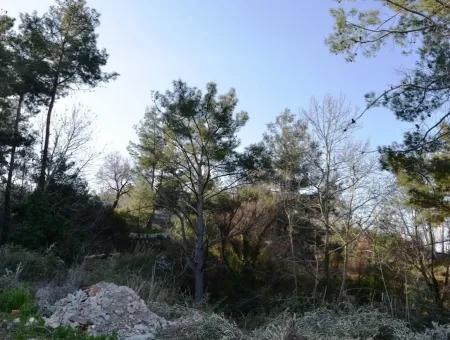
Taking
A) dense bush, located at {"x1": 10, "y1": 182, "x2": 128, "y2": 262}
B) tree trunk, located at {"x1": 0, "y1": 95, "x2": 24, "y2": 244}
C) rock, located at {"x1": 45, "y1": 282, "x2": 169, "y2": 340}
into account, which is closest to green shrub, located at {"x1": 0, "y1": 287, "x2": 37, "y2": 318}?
rock, located at {"x1": 45, "y1": 282, "x2": 169, "y2": 340}

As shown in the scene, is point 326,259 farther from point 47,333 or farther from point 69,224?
point 47,333

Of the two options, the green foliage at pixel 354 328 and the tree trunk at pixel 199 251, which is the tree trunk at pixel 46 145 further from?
the green foliage at pixel 354 328

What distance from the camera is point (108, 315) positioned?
6.57 m

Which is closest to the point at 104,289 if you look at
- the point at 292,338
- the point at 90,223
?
the point at 292,338

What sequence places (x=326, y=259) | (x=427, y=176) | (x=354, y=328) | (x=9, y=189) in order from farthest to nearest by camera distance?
(x=326, y=259) < (x=9, y=189) < (x=427, y=176) < (x=354, y=328)

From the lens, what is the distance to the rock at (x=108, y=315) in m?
6.07

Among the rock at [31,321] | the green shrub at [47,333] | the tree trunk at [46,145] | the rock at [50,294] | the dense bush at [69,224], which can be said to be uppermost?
the tree trunk at [46,145]

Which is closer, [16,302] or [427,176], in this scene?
[16,302]

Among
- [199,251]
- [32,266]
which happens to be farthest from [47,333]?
[199,251]

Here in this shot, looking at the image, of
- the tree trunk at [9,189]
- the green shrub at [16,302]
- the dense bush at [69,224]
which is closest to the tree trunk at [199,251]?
the dense bush at [69,224]

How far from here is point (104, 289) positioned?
734 cm

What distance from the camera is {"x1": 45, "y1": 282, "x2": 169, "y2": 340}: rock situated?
19.9 ft

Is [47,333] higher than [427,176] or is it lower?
lower

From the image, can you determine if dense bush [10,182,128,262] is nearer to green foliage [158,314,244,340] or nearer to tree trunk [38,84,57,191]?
tree trunk [38,84,57,191]
